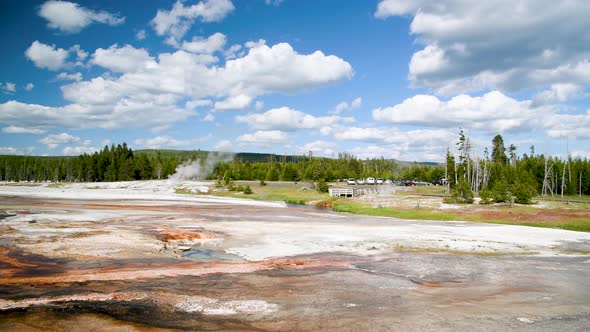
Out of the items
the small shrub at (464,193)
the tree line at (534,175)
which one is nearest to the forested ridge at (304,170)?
the tree line at (534,175)

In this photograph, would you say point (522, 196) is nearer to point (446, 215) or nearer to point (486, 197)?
point (486, 197)

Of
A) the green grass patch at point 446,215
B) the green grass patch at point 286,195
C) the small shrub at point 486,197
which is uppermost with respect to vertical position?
the small shrub at point 486,197

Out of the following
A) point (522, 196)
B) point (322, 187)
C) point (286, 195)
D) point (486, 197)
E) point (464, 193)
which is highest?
point (322, 187)

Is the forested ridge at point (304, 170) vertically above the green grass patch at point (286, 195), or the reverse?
the forested ridge at point (304, 170)

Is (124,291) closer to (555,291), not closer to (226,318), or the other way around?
(226,318)

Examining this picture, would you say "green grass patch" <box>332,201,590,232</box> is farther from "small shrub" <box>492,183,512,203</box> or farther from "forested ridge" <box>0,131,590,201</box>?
"forested ridge" <box>0,131,590,201</box>

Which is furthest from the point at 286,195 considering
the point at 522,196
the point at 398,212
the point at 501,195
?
the point at 522,196

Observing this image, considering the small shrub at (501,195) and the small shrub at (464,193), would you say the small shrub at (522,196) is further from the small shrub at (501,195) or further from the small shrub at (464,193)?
the small shrub at (464,193)

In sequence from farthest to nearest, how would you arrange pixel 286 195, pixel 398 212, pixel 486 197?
pixel 286 195 < pixel 486 197 < pixel 398 212

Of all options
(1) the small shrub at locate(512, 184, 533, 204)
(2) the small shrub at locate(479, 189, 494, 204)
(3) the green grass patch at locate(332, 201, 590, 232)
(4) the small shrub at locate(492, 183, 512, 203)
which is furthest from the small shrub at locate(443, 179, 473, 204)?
(3) the green grass patch at locate(332, 201, 590, 232)

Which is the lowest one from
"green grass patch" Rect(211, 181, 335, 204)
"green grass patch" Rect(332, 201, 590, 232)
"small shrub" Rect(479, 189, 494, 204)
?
"green grass patch" Rect(332, 201, 590, 232)

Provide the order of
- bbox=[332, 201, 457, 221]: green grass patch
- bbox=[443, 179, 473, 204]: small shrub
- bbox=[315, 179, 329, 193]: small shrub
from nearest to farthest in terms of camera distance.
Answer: bbox=[332, 201, 457, 221]: green grass patch < bbox=[443, 179, 473, 204]: small shrub < bbox=[315, 179, 329, 193]: small shrub

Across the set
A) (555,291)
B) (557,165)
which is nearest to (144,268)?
(555,291)

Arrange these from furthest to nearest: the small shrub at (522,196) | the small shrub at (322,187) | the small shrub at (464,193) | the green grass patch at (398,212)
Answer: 1. the small shrub at (322,187)
2. the small shrub at (464,193)
3. the small shrub at (522,196)
4. the green grass patch at (398,212)
